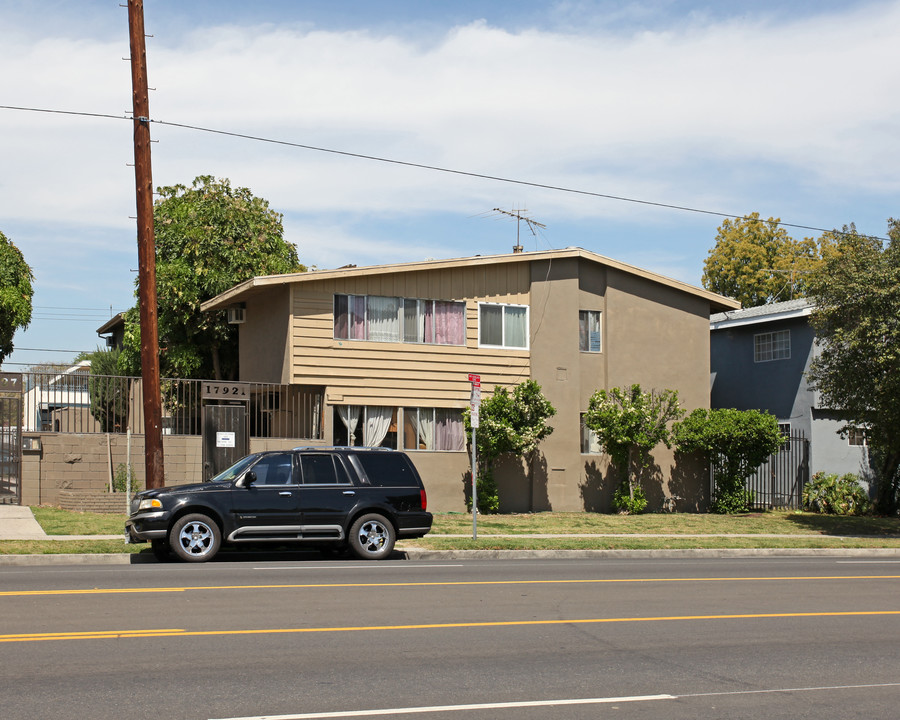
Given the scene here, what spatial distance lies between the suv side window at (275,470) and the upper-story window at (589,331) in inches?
563

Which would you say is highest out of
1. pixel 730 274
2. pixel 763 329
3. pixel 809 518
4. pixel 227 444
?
pixel 730 274

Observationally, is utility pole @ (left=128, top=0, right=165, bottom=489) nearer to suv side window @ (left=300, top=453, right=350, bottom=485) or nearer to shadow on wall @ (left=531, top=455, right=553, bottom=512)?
suv side window @ (left=300, top=453, right=350, bottom=485)

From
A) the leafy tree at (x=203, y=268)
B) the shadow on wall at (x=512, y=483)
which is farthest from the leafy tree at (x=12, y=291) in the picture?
the shadow on wall at (x=512, y=483)

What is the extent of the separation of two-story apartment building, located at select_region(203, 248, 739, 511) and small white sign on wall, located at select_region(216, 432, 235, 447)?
2234 mm

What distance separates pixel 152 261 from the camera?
765 inches

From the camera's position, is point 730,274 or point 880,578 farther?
point 730,274

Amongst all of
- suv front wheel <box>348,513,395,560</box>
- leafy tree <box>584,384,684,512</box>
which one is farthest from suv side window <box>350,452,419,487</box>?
leafy tree <box>584,384,684,512</box>

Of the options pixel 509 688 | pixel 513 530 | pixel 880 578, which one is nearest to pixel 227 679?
pixel 509 688

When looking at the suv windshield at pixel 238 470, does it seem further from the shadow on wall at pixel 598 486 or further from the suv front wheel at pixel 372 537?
the shadow on wall at pixel 598 486

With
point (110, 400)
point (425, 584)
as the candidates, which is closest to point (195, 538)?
point (425, 584)

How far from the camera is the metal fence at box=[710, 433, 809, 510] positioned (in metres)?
31.4

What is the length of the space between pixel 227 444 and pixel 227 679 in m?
17.0

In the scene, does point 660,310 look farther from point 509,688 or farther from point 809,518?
point 509,688

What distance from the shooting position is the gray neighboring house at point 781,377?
3167cm
